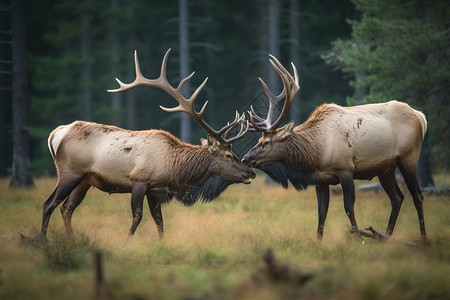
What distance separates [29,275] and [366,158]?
4768 mm

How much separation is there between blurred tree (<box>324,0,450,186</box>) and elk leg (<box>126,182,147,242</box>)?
5.92 m

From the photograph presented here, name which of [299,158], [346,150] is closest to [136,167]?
[299,158]

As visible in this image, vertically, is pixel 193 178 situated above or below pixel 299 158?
below

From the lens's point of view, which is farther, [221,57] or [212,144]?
[221,57]

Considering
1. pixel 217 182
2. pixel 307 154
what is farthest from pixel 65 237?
pixel 307 154

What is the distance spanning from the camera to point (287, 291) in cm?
358

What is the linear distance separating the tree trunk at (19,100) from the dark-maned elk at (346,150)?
8721 millimetres

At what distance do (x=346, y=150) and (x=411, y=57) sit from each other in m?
4.45

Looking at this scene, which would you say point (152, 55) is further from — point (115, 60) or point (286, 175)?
point (286, 175)

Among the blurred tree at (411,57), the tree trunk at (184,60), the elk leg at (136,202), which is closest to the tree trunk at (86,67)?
the tree trunk at (184,60)

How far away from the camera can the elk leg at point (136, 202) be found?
6.65 meters

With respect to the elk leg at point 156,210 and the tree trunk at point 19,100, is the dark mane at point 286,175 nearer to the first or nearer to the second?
the elk leg at point 156,210

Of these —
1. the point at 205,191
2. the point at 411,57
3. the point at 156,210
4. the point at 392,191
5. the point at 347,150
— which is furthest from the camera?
the point at 411,57

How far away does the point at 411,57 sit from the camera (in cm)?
992
